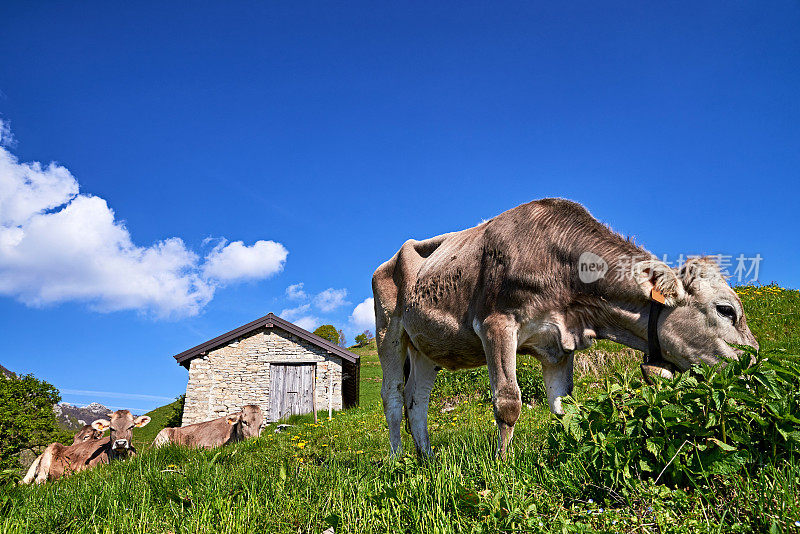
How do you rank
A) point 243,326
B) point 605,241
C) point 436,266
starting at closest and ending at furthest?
point 605,241
point 436,266
point 243,326

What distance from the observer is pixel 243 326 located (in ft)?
76.2

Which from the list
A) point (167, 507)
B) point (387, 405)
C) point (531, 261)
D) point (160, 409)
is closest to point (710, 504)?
point (531, 261)

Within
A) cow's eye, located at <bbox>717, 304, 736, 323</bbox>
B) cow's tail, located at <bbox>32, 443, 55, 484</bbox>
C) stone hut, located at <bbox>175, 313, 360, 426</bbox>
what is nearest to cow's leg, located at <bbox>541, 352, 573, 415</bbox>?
cow's eye, located at <bbox>717, 304, 736, 323</bbox>

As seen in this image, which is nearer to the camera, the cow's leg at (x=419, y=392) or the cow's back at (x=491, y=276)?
the cow's back at (x=491, y=276)

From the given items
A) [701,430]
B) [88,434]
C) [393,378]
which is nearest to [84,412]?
[88,434]

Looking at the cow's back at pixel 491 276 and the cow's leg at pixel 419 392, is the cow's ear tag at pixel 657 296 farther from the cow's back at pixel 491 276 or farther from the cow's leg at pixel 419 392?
the cow's leg at pixel 419 392

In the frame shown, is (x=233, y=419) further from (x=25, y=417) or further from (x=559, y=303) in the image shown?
(x=559, y=303)

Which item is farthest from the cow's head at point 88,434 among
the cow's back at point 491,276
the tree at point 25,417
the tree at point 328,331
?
the tree at point 328,331

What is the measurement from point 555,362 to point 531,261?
0.99 meters

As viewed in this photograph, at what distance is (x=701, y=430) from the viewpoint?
2535mm

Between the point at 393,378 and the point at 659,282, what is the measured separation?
3.50 m

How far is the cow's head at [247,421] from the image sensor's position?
623 inches

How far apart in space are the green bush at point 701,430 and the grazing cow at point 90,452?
10.6 meters

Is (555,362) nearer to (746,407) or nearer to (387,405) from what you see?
(746,407)
